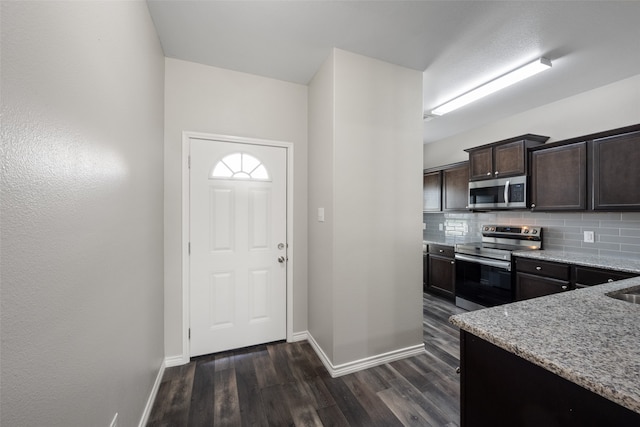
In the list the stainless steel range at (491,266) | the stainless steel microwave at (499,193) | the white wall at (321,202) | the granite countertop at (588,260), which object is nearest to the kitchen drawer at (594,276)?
the granite countertop at (588,260)

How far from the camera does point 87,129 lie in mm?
972

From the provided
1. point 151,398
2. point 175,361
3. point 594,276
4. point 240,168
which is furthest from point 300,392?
point 594,276

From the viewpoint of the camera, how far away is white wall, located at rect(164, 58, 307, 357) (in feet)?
7.36

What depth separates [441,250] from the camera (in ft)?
12.7

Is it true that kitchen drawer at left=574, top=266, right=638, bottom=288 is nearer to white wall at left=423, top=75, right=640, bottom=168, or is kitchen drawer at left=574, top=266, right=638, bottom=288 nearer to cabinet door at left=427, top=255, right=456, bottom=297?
cabinet door at left=427, top=255, right=456, bottom=297

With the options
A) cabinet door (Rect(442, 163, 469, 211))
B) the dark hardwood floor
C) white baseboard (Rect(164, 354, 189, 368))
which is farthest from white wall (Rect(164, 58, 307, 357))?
cabinet door (Rect(442, 163, 469, 211))

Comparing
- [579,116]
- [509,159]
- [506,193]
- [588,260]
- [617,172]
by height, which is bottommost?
[588,260]

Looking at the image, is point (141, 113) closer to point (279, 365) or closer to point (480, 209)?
point (279, 365)

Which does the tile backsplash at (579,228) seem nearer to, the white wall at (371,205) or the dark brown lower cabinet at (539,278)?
the dark brown lower cabinet at (539,278)

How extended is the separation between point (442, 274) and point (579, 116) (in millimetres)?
2538

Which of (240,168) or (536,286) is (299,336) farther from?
(536,286)

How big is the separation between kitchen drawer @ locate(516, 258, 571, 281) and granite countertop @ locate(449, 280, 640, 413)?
1.56m

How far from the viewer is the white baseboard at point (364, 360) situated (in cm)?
211

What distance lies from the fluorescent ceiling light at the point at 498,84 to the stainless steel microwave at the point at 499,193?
112 centimetres
